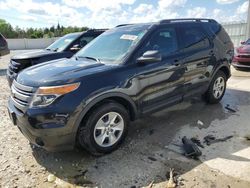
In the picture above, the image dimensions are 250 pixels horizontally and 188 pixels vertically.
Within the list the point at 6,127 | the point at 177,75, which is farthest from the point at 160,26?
the point at 6,127

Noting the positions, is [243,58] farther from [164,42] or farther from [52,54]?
[52,54]

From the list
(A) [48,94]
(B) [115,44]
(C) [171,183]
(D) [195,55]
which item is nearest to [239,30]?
→ (D) [195,55]

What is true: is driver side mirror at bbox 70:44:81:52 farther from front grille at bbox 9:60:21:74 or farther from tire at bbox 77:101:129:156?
tire at bbox 77:101:129:156

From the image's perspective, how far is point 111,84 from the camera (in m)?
3.79

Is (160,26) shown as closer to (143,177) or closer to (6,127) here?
(143,177)

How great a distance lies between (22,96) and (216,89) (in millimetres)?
4240

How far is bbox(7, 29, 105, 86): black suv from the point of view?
275 inches

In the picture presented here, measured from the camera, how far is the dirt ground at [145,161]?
3328mm

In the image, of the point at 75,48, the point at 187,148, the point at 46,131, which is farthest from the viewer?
the point at 75,48

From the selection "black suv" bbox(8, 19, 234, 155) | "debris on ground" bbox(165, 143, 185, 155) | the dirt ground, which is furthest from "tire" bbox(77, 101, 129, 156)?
"debris on ground" bbox(165, 143, 185, 155)

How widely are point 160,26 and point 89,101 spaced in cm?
200

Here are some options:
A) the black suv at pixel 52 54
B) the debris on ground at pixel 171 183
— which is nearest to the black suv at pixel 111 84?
the debris on ground at pixel 171 183

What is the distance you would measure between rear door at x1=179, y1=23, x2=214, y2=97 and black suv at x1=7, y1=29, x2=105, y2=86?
11.8ft

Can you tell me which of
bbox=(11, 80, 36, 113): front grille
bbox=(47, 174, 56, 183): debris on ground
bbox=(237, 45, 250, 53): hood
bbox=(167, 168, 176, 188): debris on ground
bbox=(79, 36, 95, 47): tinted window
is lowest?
bbox=(47, 174, 56, 183): debris on ground
